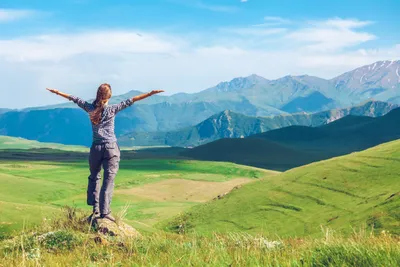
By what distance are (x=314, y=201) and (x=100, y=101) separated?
31447 millimetres

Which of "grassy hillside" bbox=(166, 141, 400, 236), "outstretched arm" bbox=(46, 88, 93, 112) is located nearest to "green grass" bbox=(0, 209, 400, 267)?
"outstretched arm" bbox=(46, 88, 93, 112)

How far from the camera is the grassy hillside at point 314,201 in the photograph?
34062 millimetres

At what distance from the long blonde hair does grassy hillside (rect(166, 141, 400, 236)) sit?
65.3ft

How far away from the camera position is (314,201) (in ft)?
139

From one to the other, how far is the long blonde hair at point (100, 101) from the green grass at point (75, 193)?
340cm

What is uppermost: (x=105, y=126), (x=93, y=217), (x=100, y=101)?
(x=100, y=101)

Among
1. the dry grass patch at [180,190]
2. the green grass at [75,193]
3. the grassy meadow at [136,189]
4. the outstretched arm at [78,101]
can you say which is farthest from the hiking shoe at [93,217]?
the dry grass patch at [180,190]

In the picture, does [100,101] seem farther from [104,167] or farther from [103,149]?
[104,167]

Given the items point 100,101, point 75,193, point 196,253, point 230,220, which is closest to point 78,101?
point 100,101

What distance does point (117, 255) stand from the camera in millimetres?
9828

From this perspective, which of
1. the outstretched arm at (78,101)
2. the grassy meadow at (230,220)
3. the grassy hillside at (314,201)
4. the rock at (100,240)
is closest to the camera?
the grassy meadow at (230,220)

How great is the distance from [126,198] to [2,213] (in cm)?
5450

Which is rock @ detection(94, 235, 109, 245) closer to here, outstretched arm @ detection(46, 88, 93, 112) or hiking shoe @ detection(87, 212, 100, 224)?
hiking shoe @ detection(87, 212, 100, 224)

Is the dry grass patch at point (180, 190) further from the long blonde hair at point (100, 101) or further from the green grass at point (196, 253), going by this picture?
the green grass at point (196, 253)
